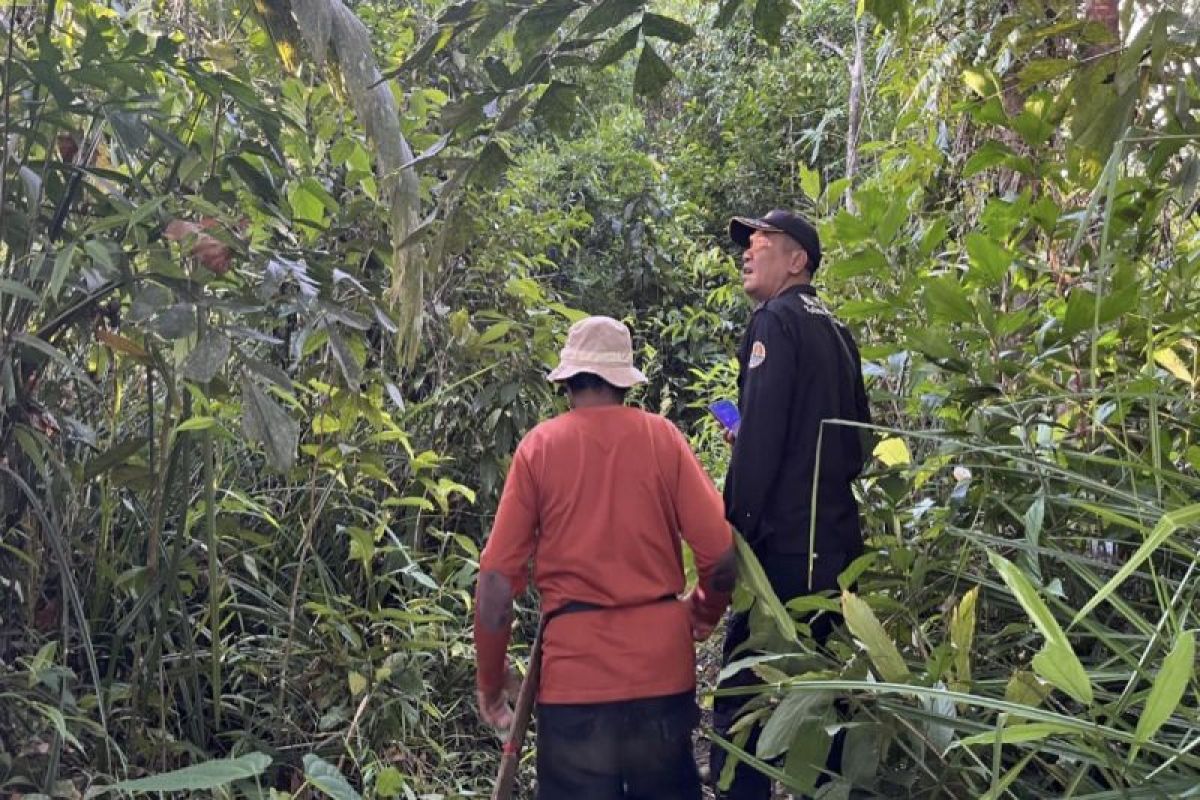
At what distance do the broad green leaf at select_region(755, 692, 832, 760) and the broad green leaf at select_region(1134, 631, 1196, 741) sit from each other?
1.63 feet

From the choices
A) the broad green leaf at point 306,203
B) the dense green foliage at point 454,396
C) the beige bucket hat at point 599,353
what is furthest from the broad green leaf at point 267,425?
the broad green leaf at point 306,203

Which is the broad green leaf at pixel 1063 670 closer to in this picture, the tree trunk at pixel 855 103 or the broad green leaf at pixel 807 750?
the broad green leaf at pixel 807 750

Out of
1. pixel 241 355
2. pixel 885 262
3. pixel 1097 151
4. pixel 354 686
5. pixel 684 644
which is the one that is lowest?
pixel 354 686

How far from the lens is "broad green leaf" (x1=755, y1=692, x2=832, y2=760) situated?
1273 millimetres

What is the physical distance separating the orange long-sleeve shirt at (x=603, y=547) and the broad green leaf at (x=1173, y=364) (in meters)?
1.01

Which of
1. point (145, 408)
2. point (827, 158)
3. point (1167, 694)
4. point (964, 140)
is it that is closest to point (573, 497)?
A: point (145, 408)

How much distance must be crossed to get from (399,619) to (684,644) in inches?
49.8

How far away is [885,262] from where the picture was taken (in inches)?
82.9

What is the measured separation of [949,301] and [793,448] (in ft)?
3.81

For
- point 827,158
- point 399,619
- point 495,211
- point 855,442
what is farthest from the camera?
point 827,158

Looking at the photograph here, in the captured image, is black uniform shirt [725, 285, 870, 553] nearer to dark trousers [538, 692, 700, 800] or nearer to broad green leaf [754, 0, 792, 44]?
dark trousers [538, 692, 700, 800]

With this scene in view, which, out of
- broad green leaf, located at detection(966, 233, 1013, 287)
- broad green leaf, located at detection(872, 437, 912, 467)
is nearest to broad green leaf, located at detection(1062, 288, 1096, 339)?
broad green leaf, located at detection(966, 233, 1013, 287)

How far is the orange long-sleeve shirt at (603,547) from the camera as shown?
261 cm

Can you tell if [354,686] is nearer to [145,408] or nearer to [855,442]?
[145,408]
